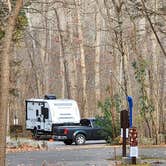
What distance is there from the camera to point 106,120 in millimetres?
29594

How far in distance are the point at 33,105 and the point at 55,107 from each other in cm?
300

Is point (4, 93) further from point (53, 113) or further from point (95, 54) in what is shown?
point (95, 54)

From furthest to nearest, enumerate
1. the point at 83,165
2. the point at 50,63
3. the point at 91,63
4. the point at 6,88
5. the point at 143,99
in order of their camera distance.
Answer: the point at 50,63 < the point at 91,63 < the point at 143,99 < the point at 83,165 < the point at 6,88

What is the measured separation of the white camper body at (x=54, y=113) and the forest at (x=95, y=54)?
6.48ft

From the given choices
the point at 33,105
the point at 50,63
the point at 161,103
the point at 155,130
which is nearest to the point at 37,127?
the point at 33,105

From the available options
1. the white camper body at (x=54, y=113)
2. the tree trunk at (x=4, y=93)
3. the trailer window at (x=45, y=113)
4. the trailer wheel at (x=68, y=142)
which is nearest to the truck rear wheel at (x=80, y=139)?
the trailer wheel at (x=68, y=142)

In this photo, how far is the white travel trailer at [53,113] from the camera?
36062 mm

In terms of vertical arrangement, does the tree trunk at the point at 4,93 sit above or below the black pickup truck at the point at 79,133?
above

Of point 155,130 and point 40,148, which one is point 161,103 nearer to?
point 155,130

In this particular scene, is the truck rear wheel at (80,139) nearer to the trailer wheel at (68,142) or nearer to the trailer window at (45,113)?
the trailer wheel at (68,142)

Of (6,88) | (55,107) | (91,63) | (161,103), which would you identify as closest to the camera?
(6,88)

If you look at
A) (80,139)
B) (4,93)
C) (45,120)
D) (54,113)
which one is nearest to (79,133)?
(80,139)

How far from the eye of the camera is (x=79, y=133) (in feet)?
101

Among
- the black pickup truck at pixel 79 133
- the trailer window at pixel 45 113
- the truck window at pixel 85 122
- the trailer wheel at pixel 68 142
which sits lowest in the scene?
the trailer wheel at pixel 68 142
